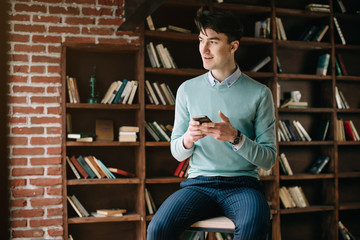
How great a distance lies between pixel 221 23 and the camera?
2127mm

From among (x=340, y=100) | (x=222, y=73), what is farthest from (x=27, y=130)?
(x=340, y=100)

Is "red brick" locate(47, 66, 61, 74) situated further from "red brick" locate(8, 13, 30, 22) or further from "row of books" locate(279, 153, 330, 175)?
"row of books" locate(279, 153, 330, 175)

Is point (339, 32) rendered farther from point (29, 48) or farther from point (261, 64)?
point (29, 48)

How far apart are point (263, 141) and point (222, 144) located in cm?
22

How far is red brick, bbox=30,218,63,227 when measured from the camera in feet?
10.6

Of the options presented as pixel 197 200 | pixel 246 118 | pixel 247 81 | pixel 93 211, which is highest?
pixel 247 81

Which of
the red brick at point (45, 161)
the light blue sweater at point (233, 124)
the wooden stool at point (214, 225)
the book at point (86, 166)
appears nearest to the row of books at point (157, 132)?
the book at point (86, 166)

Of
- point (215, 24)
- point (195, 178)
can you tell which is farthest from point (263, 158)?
point (215, 24)

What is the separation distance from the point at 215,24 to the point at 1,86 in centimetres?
179

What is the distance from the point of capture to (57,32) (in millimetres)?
3312

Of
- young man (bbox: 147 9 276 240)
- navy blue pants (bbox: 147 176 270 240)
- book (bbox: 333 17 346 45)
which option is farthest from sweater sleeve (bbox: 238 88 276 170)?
book (bbox: 333 17 346 45)

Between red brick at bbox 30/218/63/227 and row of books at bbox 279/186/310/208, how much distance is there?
6.88ft

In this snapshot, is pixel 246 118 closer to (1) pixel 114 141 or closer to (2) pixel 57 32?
(1) pixel 114 141

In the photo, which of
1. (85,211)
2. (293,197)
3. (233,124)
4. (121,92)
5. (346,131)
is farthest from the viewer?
(346,131)
